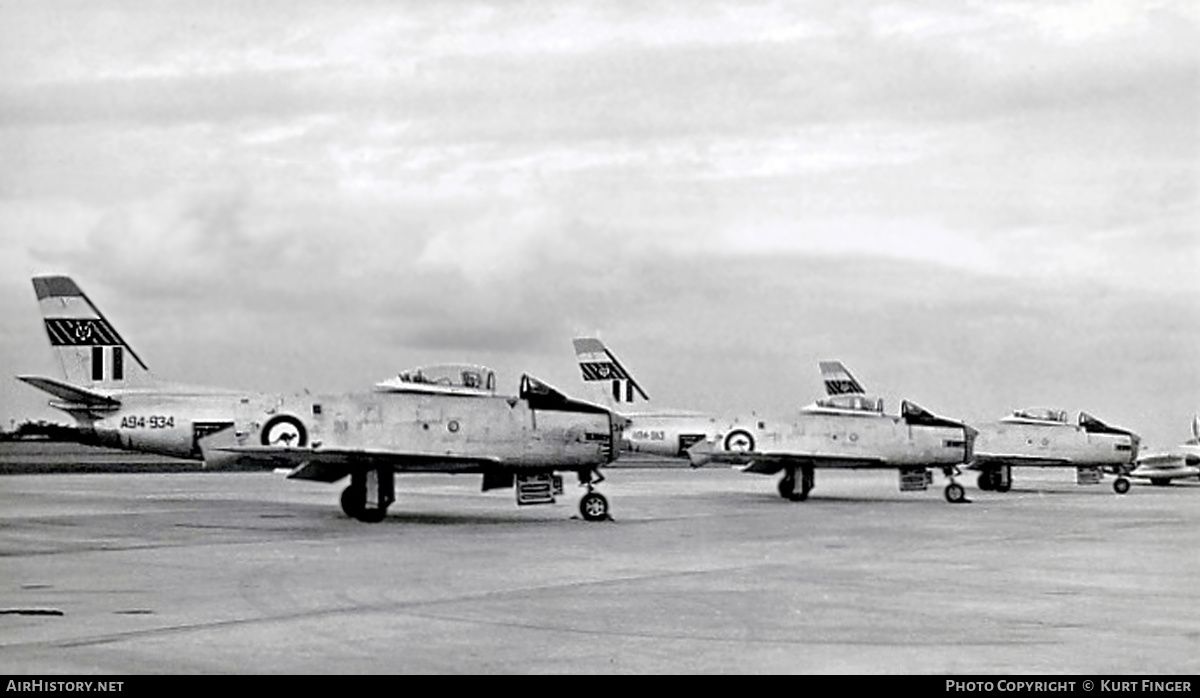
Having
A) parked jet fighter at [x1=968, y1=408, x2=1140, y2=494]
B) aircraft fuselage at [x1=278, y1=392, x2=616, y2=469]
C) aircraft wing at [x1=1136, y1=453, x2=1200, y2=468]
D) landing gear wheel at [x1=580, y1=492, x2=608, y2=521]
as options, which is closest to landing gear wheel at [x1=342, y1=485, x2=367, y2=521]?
aircraft fuselage at [x1=278, y1=392, x2=616, y2=469]

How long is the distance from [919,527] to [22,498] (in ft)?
62.0

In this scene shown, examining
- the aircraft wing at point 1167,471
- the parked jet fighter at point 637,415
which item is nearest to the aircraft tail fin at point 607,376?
the parked jet fighter at point 637,415

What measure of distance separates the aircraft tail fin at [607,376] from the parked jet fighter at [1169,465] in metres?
24.0

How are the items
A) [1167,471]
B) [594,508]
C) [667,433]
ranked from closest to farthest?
[594,508] < [667,433] < [1167,471]

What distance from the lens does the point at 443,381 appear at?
24.2 meters

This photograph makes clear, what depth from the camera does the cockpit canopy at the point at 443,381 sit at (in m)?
24.2

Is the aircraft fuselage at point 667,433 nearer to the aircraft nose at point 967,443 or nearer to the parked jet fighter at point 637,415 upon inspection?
the parked jet fighter at point 637,415

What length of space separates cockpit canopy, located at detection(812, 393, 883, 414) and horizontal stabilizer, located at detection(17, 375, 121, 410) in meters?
17.8

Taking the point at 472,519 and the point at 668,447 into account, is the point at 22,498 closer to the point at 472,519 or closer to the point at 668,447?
the point at 472,519

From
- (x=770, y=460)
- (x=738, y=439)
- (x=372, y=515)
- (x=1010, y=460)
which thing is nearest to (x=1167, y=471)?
(x=1010, y=460)

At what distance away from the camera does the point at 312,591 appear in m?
13.1

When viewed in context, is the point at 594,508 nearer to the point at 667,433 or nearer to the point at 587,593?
the point at 587,593

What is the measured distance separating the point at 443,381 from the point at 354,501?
8.38 feet

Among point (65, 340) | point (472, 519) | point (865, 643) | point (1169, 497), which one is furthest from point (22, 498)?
point (1169, 497)
